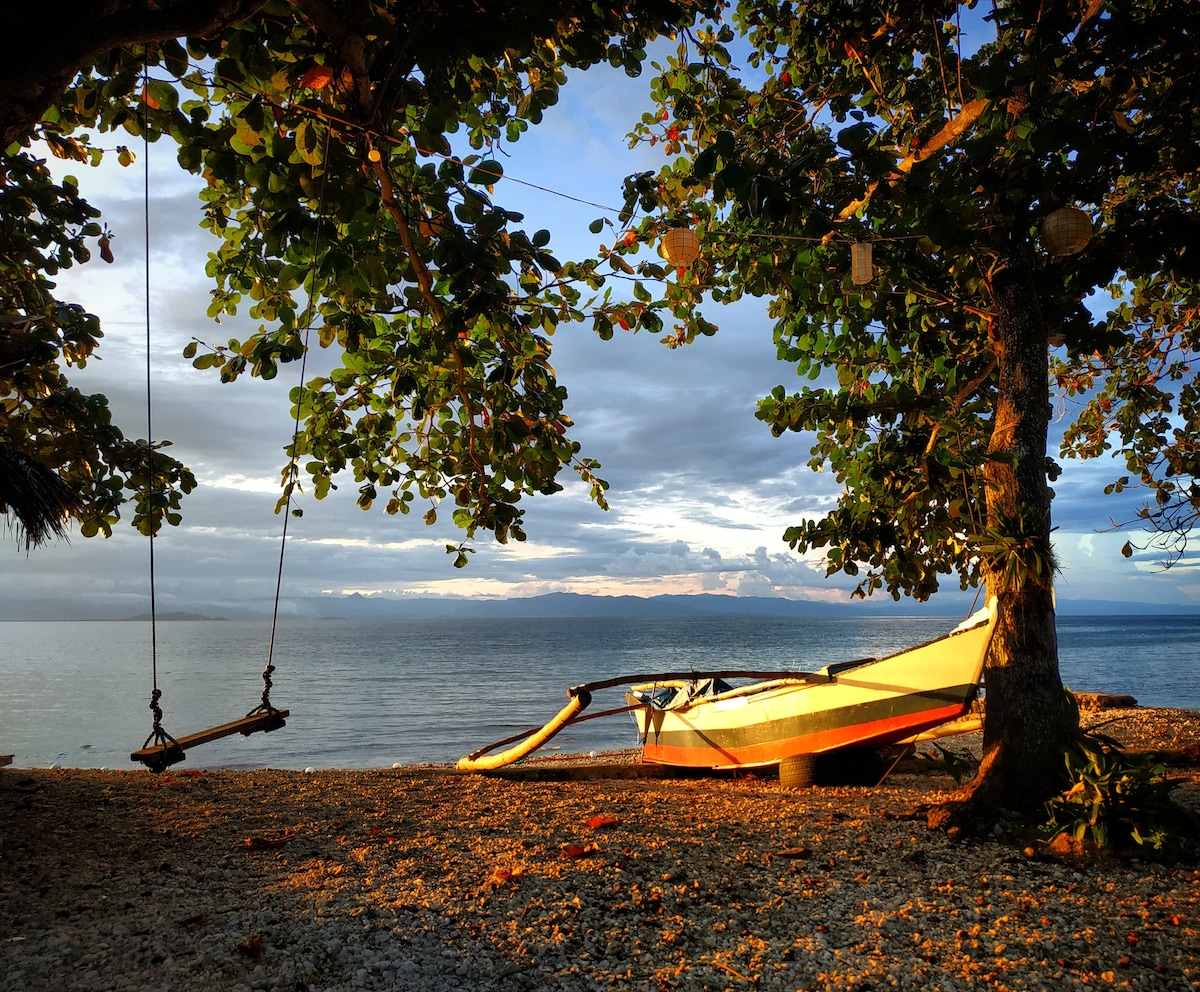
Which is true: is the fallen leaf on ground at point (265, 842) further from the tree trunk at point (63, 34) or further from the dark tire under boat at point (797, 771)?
the dark tire under boat at point (797, 771)

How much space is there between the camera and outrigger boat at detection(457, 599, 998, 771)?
6.11 metres

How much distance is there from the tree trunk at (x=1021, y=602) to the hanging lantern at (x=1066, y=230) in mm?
1315

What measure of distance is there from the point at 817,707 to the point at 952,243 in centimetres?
485

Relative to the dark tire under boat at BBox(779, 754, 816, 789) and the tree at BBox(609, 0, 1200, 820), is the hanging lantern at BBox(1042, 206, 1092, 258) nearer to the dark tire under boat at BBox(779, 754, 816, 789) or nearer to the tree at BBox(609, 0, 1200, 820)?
the tree at BBox(609, 0, 1200, 820)

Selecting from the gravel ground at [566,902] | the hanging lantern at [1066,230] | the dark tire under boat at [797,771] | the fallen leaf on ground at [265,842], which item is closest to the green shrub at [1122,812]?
the gravel ground at [566,902]

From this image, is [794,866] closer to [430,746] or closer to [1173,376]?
[1173,376]

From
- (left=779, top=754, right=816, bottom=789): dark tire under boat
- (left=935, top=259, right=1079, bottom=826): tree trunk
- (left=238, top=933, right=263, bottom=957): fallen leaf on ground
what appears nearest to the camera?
(left=238, top=933, right=263, bottom=957): fallen leaf on ground

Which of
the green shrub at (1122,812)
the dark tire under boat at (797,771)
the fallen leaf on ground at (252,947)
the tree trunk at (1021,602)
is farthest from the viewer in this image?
the dark tire under boat at (797,771)

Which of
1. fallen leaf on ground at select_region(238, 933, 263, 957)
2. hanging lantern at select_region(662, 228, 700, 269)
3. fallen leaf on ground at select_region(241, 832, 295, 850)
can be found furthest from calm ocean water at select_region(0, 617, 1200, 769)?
hanging lantern at select_region(662, 228, 700, 269)

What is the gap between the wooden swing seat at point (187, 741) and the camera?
496cm

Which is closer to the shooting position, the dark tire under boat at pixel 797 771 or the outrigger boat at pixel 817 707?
the outrigger boat at pixel 817 707

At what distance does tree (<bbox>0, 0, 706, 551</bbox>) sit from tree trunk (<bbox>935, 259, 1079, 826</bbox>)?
338 centimetres

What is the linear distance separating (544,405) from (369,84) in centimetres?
229

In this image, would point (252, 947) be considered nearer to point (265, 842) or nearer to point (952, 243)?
point (265, 842)
